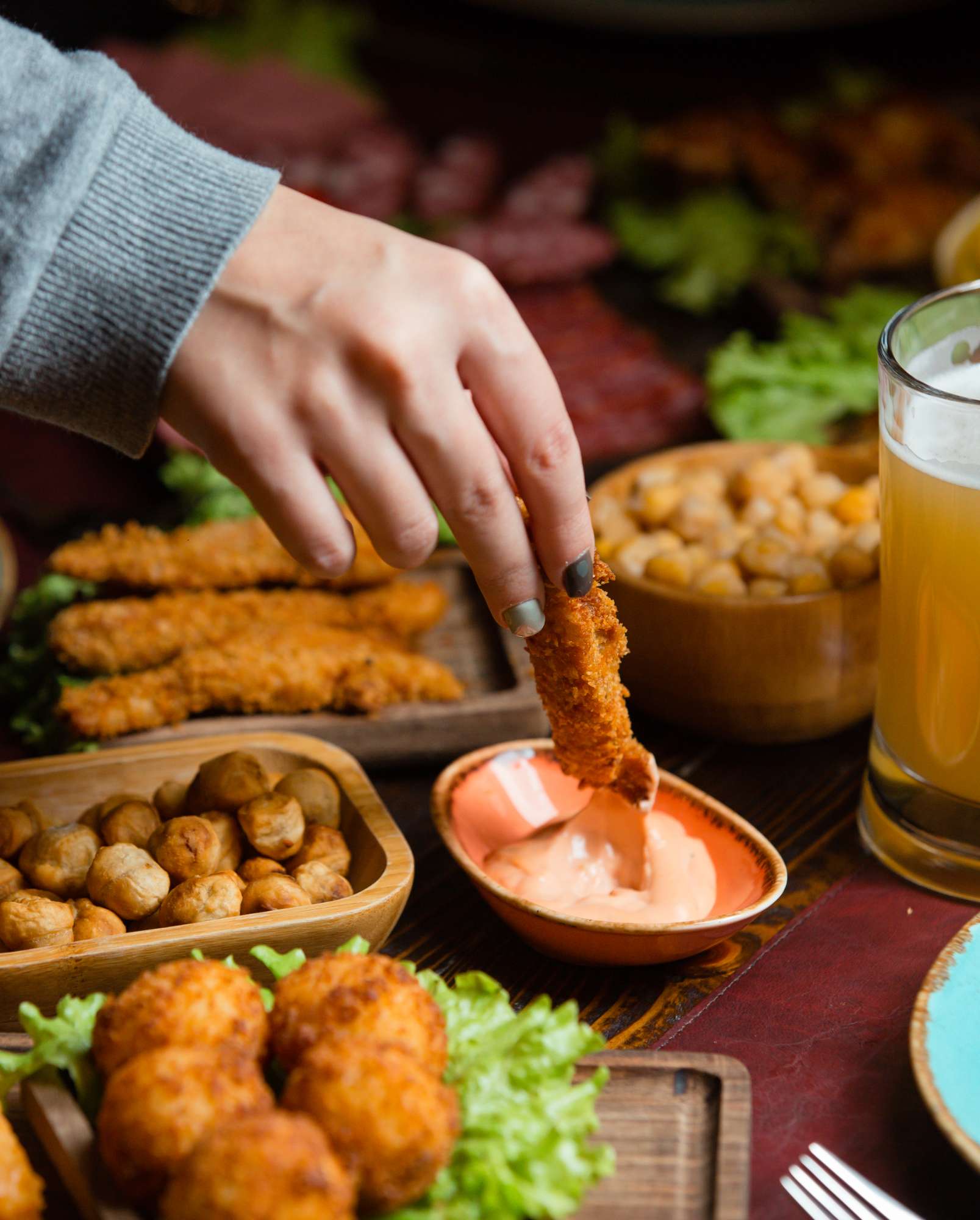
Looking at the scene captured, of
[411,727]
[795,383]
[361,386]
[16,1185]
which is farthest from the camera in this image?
[795,383]

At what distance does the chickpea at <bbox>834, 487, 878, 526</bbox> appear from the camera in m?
2.12

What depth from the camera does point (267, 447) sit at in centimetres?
126

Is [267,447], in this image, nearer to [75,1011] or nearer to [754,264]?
[75,1011]

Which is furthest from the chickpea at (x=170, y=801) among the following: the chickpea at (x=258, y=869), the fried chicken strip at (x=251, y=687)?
the fried chicken strip at (x=251, y=687)

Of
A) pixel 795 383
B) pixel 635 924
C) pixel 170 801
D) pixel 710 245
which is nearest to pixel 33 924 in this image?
pixel 170 801

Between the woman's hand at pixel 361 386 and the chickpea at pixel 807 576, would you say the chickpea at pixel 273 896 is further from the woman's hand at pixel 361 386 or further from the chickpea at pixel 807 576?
the chickpea at pixel 807 576

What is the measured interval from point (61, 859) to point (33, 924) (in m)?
0.14

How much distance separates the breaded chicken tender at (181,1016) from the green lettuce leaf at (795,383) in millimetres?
1902

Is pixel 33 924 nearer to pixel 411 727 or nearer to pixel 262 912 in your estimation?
pixel 262 912

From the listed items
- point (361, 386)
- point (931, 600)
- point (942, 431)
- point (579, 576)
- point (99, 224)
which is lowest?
point (931, 600)

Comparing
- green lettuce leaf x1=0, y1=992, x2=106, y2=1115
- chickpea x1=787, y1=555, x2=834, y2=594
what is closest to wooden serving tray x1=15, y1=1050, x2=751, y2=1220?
green lettuce leaf x1=0, y1=992, x2=106, y2=1115

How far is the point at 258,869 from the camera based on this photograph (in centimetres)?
162

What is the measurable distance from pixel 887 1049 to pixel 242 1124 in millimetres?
773

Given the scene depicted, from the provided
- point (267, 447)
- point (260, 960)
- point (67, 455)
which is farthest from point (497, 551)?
point (67, 455)
